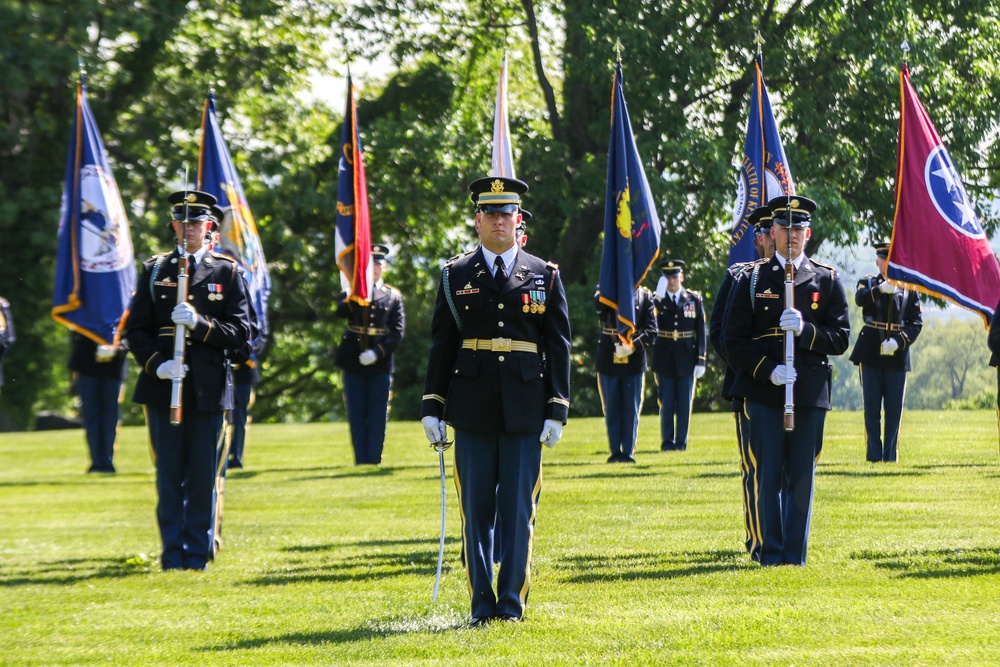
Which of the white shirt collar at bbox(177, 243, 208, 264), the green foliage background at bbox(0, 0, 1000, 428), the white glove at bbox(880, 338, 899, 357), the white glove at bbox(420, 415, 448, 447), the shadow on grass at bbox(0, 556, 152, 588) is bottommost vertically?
the shadow on grass at bbox(0, 556, 152, 588)

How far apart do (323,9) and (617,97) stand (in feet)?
68.0

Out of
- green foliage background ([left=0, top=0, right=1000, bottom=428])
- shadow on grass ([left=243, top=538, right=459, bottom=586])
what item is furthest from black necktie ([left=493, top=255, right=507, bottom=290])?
green foliage background ([left=0, top=0, right=1000, bottom=428])

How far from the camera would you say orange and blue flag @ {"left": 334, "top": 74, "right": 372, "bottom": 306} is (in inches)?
594

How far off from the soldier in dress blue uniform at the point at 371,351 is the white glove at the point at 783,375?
292 inches

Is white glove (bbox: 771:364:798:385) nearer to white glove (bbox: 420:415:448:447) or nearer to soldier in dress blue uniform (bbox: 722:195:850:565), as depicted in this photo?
soldier in dress blue uniform (bbox: 722:195:850:565)

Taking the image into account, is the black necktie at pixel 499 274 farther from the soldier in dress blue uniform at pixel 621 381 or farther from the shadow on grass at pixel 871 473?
the soldier in dress blue uniform at pixel 621 381

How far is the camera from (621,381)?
640 inches

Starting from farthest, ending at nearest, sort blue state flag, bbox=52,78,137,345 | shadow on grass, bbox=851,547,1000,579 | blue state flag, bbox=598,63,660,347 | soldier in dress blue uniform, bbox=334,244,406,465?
soldier in dress blue uniform, bbox=334,244,406,465 < blue state flag, bbox=52,78,137,345 < blue state flag, bbox=598,63,660,347 < shadow on grass, bbox=851,547,1000,579

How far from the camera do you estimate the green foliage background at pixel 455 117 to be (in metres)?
26.9

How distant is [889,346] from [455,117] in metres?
18.9

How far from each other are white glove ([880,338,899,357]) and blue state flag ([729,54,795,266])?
8.67 feet

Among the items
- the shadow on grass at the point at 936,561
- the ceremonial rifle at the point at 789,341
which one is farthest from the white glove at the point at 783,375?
the shadow on grass at the point at 936,561

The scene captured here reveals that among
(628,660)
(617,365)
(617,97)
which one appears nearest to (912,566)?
(628,660)

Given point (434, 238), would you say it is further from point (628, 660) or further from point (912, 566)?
point (628, 660)
